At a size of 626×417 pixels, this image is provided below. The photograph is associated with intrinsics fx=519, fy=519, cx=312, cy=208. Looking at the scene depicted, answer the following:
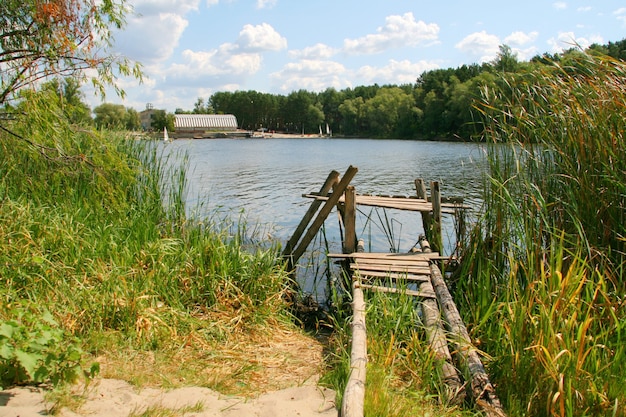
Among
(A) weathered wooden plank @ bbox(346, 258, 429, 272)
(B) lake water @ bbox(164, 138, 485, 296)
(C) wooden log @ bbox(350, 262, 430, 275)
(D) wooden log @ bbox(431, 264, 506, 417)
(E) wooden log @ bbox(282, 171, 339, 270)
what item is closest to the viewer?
(D) wooden log @ bbox(431, 264, 506, 417)

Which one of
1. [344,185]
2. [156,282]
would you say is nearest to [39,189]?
[156,282]

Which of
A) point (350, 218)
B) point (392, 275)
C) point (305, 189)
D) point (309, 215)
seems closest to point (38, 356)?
point (392, 275)

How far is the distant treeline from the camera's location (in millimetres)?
62500

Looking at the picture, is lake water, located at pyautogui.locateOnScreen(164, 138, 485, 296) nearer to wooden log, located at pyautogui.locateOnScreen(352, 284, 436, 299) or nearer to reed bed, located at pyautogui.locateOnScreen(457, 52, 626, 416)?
reed bed, located at pyautogui.locateOnScreen(457, 52, 626, 416)

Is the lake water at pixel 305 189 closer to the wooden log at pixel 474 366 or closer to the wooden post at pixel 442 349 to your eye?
the wooden post at pixel 442 349

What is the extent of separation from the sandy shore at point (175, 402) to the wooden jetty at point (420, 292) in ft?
1.21

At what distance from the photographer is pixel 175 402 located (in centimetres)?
323

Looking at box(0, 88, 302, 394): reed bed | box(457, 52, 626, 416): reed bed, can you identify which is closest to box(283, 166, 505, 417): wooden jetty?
box(457, 52, 626, 416): reed bed

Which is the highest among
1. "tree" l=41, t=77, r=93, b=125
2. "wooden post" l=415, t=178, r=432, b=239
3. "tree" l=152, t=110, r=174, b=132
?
"tree" l=152, t=110, r=174, b=132

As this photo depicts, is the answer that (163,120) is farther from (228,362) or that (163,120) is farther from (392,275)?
(228,362)

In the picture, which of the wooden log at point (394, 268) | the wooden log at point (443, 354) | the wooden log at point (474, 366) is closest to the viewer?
the wooden log at point (474, 366)

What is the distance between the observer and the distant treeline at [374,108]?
2461 inches

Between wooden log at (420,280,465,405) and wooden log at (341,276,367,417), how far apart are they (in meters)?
0.56

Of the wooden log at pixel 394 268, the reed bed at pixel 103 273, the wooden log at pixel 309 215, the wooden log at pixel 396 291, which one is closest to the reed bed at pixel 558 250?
the wooden log at pixel 396 291
